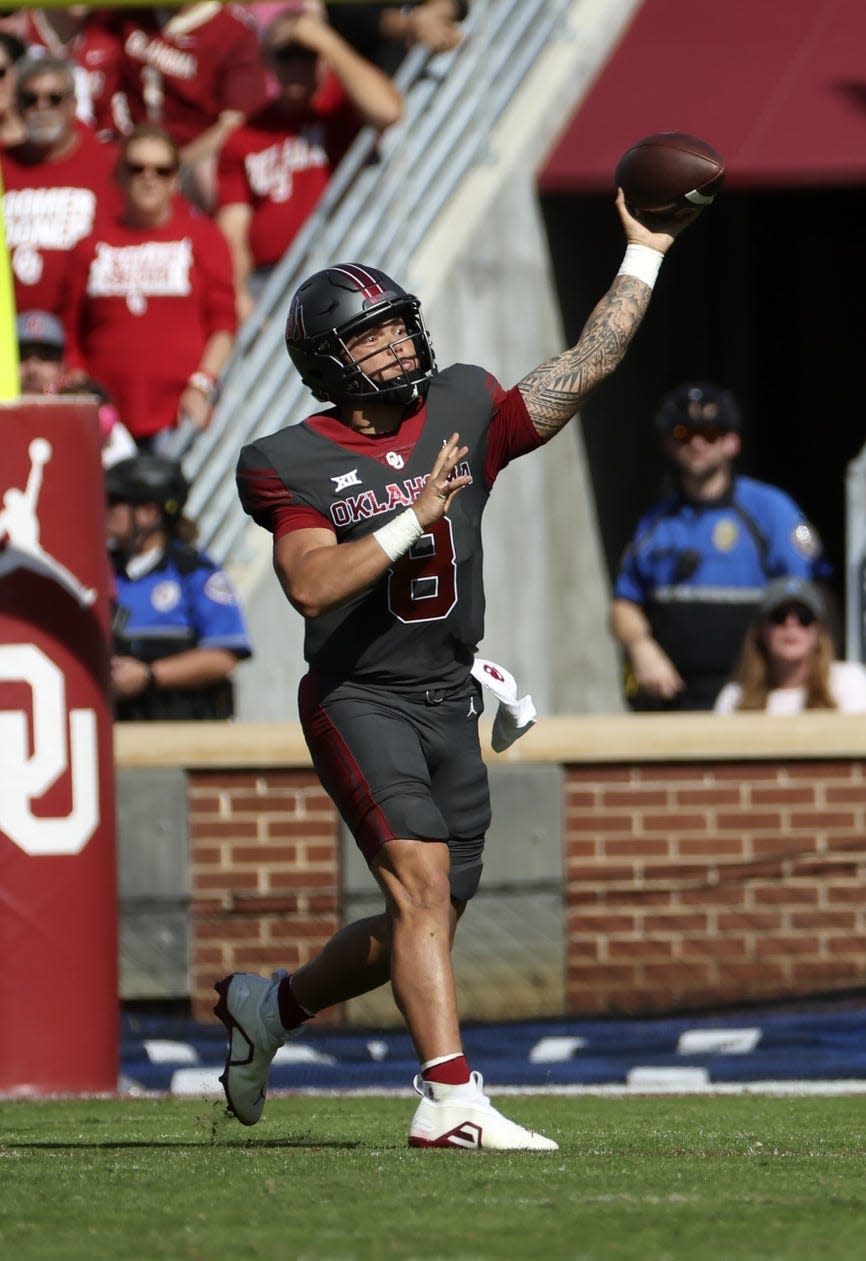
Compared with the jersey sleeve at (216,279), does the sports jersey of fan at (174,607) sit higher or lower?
lower

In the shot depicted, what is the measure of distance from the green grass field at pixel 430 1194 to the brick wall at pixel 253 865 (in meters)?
3.22

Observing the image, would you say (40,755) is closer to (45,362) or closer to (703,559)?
(703,559)

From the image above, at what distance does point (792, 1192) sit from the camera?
4.57 m

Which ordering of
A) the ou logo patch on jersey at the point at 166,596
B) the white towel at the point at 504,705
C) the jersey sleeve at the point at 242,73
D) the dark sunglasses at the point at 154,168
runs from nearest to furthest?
the white towel at the point at 504,705
the ou logo patch on jersey at the point at 166,596
the dark sunglasses at the point at 154,168
the jersey sleeve at the point at 242,73

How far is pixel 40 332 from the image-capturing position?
10.8 m

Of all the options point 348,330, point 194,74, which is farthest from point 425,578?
point 194,74

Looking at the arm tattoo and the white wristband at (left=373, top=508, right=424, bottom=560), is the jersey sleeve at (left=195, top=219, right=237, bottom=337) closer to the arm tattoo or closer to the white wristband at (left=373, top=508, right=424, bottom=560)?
the arm tattoo

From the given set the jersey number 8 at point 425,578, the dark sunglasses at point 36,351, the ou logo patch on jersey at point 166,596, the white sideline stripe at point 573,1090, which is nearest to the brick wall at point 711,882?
the white sideline stripe at point 573,1090

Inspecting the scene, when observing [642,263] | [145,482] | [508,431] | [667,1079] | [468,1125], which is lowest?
[667,1079]

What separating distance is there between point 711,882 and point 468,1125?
4375mm

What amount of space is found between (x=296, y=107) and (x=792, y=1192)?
8.33 meters

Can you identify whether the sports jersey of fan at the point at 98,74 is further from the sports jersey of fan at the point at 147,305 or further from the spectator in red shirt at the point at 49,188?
the sports jersey of fan at the point at 147,305

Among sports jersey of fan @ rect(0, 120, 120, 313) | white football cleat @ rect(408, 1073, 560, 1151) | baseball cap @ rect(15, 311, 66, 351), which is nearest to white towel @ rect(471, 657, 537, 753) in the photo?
white football cleat @ rect(408, 1073, 560, 1151)

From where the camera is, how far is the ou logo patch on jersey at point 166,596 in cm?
1003
